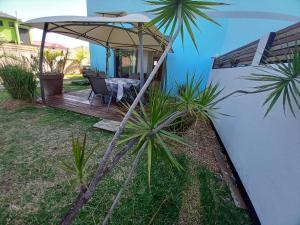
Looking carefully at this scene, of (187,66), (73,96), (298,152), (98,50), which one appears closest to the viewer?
(298,152)

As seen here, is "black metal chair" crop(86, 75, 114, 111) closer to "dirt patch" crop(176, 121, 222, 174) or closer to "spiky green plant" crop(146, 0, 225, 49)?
"dirt patch" crop(176, 121, 222, 174)

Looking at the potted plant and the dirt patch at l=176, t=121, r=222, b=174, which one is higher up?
the potted plant

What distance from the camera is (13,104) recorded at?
17.9 feet

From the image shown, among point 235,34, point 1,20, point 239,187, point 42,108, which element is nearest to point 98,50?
point 42,108

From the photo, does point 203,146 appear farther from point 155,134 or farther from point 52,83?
point 52,83

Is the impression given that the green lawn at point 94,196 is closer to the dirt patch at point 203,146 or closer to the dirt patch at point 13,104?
the dirt patch at point 203,146

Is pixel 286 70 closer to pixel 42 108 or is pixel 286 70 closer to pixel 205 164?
pixel 205 164

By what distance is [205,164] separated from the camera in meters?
3.17

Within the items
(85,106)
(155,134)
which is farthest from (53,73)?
(155,134)

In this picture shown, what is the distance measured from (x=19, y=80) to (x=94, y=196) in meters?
4.75

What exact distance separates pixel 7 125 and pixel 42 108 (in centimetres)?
129

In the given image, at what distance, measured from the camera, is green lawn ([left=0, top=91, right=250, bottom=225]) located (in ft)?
6.59

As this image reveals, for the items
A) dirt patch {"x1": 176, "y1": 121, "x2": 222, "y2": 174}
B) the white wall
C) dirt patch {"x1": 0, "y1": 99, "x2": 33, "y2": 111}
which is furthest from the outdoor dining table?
the white wall

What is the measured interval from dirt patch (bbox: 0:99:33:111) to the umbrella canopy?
2294 millimetres
